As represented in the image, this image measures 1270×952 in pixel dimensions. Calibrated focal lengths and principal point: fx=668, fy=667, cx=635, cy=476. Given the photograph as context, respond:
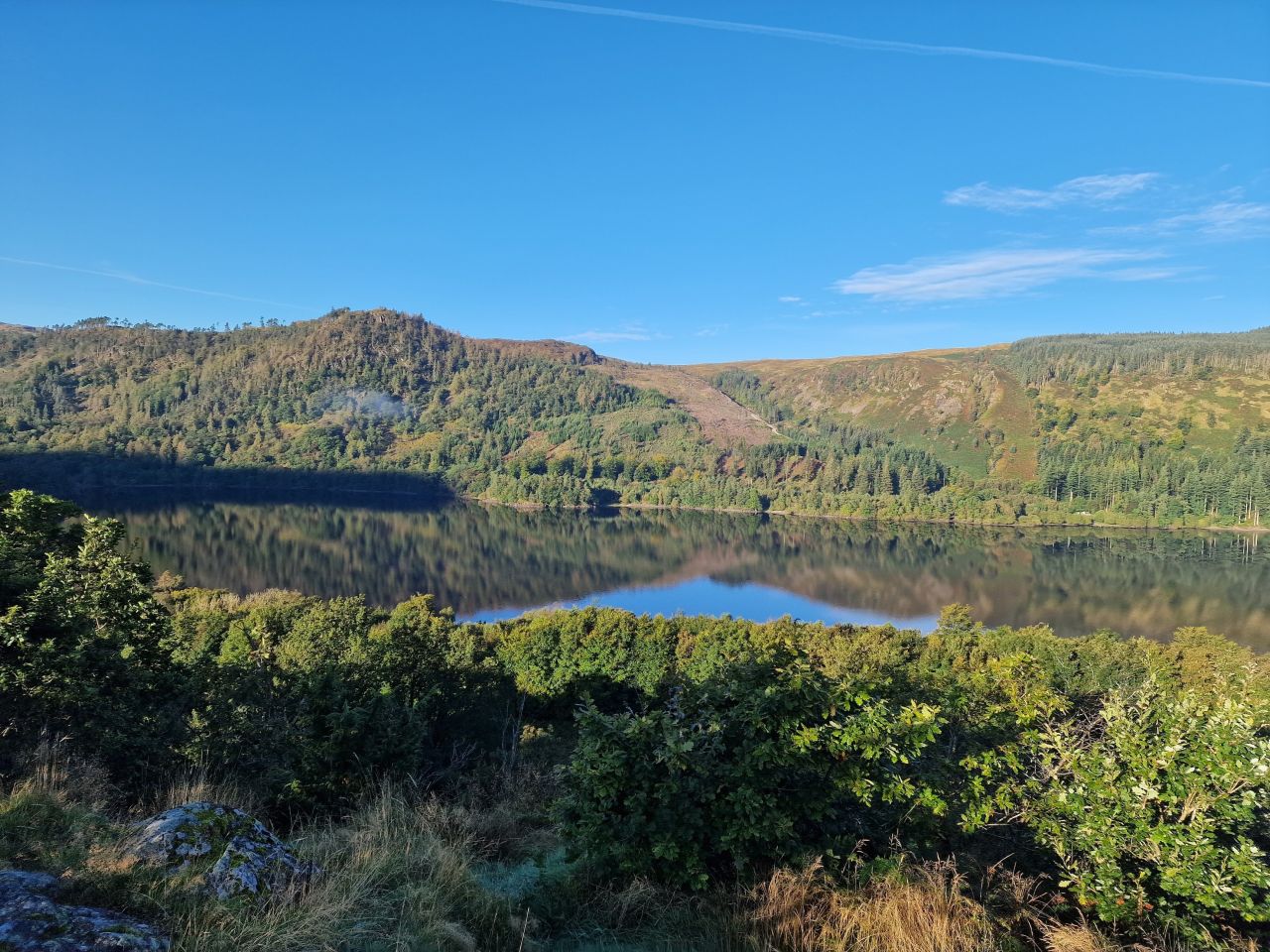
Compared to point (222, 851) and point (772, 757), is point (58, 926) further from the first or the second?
point (772, 757)

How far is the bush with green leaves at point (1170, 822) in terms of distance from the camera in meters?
4.31

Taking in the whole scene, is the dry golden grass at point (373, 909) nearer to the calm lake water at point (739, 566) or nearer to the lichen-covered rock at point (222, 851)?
the lichen-covered rock at point (222, 851)

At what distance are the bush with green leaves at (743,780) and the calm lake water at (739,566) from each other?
46.6m

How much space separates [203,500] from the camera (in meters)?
134

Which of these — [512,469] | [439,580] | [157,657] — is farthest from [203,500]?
[157,657]

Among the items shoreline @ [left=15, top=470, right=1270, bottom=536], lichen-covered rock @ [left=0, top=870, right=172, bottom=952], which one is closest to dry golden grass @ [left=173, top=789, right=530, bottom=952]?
lichen-covered rock @ [left=0, top=870, right=172, bottom=952]

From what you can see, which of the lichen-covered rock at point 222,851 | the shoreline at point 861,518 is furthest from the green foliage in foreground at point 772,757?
the shoreline at point 861,518

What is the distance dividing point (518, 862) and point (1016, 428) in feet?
698

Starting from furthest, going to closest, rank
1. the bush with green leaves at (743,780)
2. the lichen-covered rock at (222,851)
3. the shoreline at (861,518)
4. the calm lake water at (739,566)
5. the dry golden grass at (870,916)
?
the shoreline at (861,518) < the calm lake water at (739,566) < the bush with green leaves at (743,780) < the dry golden grass at (870,916) < the lichen-covered rock at (222,851)

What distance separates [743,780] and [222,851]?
3.49 meters

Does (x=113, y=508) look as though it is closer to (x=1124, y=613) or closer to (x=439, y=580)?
(x=439, y=580)

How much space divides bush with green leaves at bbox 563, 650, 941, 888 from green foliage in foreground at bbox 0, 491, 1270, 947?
0.06 feet

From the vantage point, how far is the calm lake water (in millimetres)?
62594

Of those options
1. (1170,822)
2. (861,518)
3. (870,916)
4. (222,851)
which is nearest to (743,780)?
(870,916)
